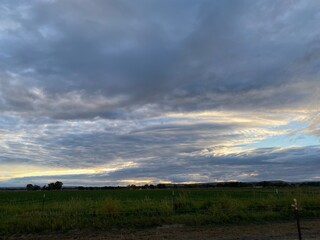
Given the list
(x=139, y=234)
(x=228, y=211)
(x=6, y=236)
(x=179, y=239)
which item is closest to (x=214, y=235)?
(x=179, y=239)

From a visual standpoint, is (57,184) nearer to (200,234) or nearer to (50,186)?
(50,186)

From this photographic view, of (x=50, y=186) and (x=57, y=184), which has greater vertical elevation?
(x=57, y=184)

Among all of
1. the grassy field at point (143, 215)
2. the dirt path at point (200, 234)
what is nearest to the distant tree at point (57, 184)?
the grassy field at point (143, 215)

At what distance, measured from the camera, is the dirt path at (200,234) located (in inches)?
543

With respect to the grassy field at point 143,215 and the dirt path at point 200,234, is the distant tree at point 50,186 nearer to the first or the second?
the grassy field at point 143,215

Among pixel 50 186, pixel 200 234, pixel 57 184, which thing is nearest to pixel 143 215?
pixel 200 234

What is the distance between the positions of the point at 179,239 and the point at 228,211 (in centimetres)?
582

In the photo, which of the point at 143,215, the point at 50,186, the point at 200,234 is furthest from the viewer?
the point at 50,186

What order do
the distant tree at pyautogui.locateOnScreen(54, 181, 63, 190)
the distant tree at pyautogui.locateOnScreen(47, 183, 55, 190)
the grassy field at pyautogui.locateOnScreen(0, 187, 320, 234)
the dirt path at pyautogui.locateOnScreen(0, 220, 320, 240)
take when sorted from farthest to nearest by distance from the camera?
1. the distant tree at pyautogui.locateOnScreen(54, 181, 63, 190)
2. the distant tree at pyautogui.locateOnScreen(47, 183, 55, 190)
3. the grassy field at pyautogui.locateOnScreen(0, 187, 320, 234)
4. the dirt path at pyautogui.locateOnScreen(0, 220, 320, 240)

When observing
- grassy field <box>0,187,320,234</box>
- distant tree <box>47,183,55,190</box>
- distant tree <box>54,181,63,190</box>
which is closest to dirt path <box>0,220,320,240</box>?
grassy field <box>0,187,320,234</box>

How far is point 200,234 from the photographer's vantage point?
14547 millimetres

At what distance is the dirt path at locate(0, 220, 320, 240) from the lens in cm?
1380

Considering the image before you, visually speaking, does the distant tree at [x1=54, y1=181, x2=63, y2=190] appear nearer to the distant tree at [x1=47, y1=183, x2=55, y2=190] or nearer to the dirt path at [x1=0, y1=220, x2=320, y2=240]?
the distant tree at [x1=47, y1=183, x2=55, y2=190]

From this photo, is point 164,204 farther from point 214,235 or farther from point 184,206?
point 214,235
